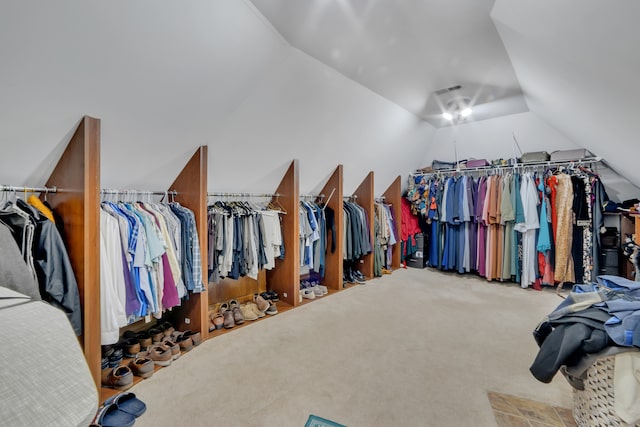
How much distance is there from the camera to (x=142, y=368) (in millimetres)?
1873

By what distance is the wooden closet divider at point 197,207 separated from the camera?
91.4 inches

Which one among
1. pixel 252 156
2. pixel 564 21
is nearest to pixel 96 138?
pixel 252 156

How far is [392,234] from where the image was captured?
14.8ft

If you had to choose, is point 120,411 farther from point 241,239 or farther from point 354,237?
point 354,237

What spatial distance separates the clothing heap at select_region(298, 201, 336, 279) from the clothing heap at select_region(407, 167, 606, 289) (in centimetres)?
178

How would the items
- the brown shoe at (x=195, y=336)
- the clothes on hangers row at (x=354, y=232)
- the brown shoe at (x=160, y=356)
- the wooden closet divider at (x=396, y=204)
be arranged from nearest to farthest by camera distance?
the brown shoe at (x=160, y=356) < the brown shoe at (x=195, y=336) < the clothes on hangers row at (x=354, y=232) < the wooden closet divider at (x=396, y=204)

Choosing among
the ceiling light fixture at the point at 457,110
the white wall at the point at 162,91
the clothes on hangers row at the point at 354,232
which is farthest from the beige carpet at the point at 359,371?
the ceiling light fixture at the point at 457,110

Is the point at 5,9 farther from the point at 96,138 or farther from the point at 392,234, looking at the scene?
the point at 392,234

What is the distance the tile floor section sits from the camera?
1.47 m

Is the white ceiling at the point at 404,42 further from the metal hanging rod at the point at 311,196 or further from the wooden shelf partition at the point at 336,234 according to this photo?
the metal hanging rod at the point at 311,196

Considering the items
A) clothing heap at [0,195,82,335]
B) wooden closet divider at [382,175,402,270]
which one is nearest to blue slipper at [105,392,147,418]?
clothing heap at [0,195,82,335]

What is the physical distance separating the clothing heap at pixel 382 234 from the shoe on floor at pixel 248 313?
2055 mm

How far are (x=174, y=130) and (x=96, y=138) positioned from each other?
53 cm

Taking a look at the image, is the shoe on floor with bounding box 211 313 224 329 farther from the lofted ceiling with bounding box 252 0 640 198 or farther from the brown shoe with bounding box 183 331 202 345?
the lofted ceiling with bounding box 252 0 640 198
